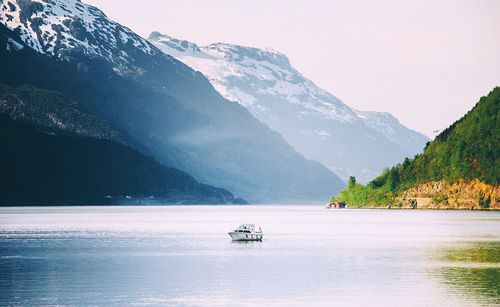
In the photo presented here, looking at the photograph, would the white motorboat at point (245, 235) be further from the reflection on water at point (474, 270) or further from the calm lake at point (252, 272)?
the reflection on water at point (474, 270)

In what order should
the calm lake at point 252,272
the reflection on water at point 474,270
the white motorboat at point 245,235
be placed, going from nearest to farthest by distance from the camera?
the calm lake at point 252,272 → the reflection on water at point 474,270 → the white motorboat at point 245,235

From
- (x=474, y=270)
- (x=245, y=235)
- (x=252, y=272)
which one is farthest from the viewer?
(x=245, y=235)

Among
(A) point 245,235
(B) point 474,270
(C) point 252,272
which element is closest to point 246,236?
(A) point 245,235

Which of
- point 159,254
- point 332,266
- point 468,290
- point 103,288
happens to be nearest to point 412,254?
point 332,266

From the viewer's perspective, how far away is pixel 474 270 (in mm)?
120125

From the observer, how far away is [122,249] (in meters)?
163

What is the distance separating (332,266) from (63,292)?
132 ft

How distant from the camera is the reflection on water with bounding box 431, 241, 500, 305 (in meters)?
98.7

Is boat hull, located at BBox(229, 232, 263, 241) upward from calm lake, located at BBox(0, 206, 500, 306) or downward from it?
upward

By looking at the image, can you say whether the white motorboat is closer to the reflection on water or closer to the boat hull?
the boat hull

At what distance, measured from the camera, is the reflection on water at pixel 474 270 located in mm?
98688

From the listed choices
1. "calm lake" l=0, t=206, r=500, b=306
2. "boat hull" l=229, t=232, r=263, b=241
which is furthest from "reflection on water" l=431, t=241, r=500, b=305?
"boat hull" l=229, t=232, r=263, b=241

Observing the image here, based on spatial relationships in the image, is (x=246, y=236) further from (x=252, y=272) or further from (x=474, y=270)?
(x=474, y=270)

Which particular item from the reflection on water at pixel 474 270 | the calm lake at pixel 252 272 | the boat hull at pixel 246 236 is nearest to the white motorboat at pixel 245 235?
the boat hull at pixel 246 236
